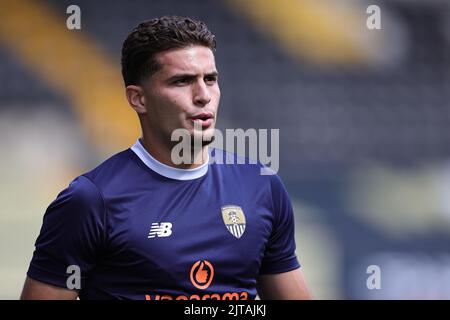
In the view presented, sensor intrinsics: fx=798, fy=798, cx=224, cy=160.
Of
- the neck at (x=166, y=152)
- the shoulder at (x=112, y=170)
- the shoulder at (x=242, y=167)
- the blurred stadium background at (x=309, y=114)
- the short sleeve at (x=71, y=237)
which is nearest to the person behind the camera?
the short sleeve at (x=71, y=237)

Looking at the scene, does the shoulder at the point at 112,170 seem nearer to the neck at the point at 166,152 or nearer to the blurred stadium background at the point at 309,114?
the neck at the point at 166,152

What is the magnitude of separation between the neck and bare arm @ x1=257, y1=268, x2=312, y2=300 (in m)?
0.48

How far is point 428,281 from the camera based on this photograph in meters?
7.12

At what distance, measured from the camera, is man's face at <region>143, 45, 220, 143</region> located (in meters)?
2.72

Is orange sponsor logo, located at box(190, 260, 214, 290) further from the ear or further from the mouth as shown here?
the ear

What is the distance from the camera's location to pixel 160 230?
2.65 m

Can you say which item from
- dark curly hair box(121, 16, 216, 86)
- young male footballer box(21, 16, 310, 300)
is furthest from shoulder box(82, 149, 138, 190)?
dark curly hair box(121, 16, 216, 86)

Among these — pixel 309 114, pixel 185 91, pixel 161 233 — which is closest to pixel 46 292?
pixel 161 233

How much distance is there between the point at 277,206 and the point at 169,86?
1.92ft

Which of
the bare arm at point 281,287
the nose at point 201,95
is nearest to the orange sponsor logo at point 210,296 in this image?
the bare arm at point 281,287

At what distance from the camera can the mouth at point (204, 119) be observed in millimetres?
2711

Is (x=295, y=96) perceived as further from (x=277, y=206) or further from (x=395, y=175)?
(x=277, y=206)

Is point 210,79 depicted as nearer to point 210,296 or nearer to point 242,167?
point 242,167
